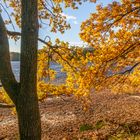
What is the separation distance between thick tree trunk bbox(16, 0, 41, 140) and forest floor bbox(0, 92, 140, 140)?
5495 millimetres

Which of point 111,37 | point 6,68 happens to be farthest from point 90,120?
point 6,68

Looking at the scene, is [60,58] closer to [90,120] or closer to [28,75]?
[28,75]

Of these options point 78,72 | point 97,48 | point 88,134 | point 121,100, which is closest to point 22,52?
point 78,72

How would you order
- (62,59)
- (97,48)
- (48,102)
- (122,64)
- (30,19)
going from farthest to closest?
(48,102), (122,64), (97,48), (62,59), (30,19)

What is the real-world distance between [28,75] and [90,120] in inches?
461

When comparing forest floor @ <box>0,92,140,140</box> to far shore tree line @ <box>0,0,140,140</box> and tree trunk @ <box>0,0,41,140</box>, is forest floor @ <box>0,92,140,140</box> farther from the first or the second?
tree trunk @ <box>0,0,41,140</box>

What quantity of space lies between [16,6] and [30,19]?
120 inches

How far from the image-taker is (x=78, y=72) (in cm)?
835

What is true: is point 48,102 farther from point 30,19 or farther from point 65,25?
point 30,19

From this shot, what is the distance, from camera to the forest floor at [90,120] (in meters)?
13.5

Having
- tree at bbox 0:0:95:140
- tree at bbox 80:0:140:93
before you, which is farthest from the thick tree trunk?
tree at bbox 80:0:140:93

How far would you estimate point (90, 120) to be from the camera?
17.7m

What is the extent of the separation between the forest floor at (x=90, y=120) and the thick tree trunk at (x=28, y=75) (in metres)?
5.50

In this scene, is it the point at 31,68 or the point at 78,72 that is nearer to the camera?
the point at 31,68
